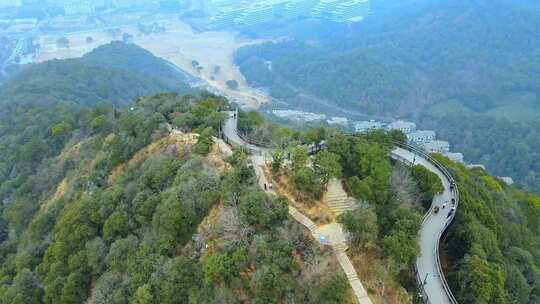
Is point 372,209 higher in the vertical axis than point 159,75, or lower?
higher

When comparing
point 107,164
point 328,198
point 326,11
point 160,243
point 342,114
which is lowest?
point 342,114

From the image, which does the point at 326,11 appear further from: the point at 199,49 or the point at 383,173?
the point at 383,173

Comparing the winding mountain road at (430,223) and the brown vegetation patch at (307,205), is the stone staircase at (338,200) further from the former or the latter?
the winding mountain road at (430,223)

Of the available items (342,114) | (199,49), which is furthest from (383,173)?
(199,49)

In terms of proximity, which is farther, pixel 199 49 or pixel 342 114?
pixel 199 49

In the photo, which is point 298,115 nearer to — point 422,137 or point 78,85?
point 422,137

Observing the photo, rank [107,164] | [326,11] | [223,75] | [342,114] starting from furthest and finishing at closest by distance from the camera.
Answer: [326,11] < [223,75] < [342,114] < [107,164]
